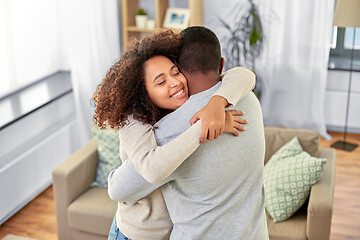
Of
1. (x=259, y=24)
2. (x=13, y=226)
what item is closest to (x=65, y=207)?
(x=13, y=226)

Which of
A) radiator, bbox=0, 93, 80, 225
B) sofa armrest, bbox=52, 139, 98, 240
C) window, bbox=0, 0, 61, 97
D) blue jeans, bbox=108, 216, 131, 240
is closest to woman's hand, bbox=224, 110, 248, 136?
blue jeans, bbox=108, 216, 131, 240

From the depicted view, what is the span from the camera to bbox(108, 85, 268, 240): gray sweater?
4.50 feet

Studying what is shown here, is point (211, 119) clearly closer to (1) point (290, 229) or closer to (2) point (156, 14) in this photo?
(1) point (290, 229)

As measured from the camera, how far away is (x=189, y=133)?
4.39 feet

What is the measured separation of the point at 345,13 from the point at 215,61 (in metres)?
3.21

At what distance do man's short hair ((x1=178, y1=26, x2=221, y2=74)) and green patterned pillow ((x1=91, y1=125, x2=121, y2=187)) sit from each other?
187 cm

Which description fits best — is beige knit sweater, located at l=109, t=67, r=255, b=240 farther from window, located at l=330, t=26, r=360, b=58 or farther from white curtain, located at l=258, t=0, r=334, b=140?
window, located at l=330, t=26, r=360, b=58

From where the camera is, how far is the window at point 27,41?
399 centimetres

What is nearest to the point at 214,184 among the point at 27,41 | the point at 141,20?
the point at 27,41

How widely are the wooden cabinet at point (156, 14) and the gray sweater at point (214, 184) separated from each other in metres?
3.27

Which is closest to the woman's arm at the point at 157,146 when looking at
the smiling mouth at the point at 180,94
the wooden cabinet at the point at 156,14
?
the smiling mouth at the point at 180,94

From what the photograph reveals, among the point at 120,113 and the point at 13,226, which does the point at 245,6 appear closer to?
the point at 13,226

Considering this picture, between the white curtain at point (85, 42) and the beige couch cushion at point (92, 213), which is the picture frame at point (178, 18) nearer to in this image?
the white curtain at point (85, 42)

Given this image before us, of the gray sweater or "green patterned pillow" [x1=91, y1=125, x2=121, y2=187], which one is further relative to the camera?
"green patterned pillow" [x1=91, y1=125, x2=121, y2=187]
